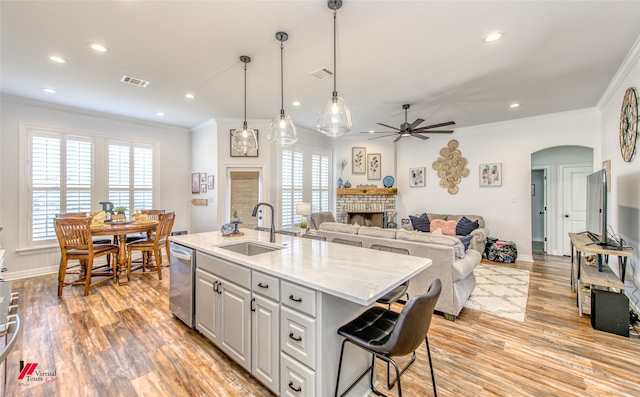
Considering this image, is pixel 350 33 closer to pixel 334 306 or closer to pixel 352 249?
pixel 352 249

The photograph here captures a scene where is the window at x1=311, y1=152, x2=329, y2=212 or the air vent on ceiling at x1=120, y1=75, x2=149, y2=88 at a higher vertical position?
the air vent on ceiling at x1=120, y1=75, x2=149, y2=88

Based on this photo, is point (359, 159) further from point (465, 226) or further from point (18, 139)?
point (18, 139)


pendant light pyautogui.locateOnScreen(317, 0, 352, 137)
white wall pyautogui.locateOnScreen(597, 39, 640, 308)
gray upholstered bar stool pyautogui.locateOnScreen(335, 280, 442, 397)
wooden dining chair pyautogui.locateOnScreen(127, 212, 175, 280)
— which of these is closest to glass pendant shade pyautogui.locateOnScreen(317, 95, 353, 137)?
pendant light pyautogui.locateOnScreen(317, 0, 352, 137)

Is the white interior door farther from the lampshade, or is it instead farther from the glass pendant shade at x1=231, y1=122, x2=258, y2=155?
the glass pendant shade at x1=231, y1=122, x2=258, y2=155

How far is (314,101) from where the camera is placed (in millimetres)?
4473

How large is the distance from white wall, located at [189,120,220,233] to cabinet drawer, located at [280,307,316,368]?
14.4 ft

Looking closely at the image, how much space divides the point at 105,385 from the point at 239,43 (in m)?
3.14

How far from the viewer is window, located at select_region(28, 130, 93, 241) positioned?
4.49m

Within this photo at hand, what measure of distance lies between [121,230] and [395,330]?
13.9 ft

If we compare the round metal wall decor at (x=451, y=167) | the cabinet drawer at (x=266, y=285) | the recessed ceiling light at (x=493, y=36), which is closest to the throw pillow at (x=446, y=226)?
the round metal wall decor at (x=451, y=167)

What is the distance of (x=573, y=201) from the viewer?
19.1 feet

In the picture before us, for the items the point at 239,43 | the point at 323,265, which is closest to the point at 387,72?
the point at 239,43

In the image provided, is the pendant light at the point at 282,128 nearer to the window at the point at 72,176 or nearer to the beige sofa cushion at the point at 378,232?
the beige sofa cushion at the point at 378,232

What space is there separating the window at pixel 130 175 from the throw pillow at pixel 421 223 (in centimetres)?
593
